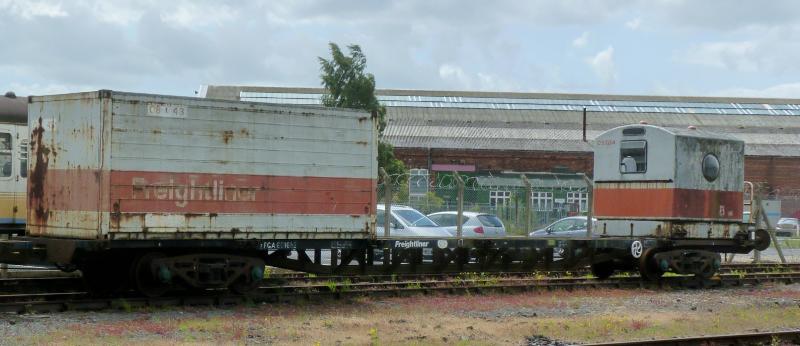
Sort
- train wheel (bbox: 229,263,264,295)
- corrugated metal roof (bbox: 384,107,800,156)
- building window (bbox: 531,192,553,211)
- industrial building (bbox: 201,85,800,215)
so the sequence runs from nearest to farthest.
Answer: train wheel (bbox: 229,263,264,295), building window (bbox: 531,192,553,211), industrial building (bbox: 201,85,800,215), corrugated metal roof (bbox: 384,107,800,156)

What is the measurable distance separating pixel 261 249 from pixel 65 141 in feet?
10.8

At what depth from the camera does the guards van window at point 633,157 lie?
63.6 ft

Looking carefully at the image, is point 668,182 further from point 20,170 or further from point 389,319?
point 20,170

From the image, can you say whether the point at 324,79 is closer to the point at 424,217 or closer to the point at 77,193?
the point at 424,217

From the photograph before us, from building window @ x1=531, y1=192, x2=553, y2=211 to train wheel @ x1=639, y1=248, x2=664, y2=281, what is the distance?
7.23 ft

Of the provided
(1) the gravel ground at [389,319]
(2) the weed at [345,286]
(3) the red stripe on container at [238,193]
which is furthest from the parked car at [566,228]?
(3) the red stripe on container at [238,193]

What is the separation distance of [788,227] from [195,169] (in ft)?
148

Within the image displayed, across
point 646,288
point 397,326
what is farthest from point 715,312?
point 397,326

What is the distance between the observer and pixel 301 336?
1195 centimetres

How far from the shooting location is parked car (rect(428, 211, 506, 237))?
63.9ft

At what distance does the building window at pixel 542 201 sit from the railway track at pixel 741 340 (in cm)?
740

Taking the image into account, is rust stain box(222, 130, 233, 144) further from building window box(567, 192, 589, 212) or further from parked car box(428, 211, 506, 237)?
building window box(567, 192, 589, 212)

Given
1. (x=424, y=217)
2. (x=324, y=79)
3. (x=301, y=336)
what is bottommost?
(x=301, y=336)

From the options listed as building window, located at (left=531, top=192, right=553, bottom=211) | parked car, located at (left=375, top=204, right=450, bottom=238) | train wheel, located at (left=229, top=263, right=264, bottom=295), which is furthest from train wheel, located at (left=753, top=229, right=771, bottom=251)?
train wheel, located at (left=229, top=263, right=264, bottom=295)
